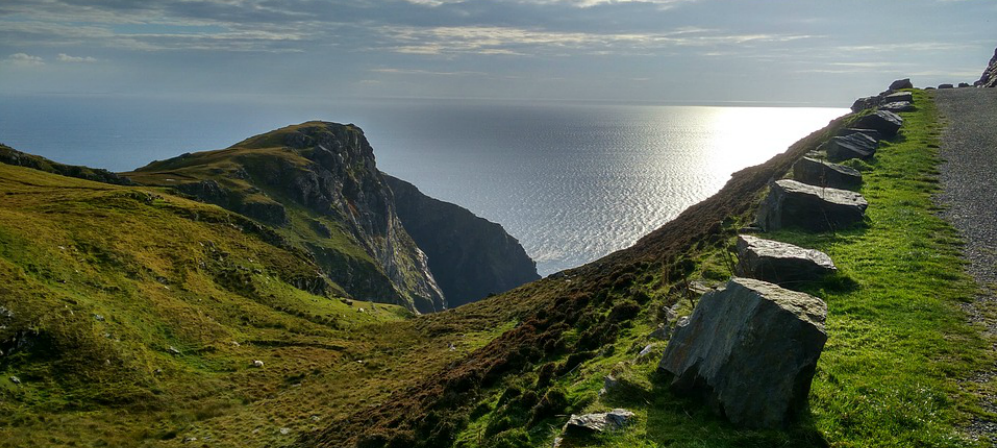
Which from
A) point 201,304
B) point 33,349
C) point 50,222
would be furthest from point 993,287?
point 50,222

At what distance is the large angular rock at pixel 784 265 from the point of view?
A: 57.4 feet

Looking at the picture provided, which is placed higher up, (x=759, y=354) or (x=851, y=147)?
(x=851, y=147)

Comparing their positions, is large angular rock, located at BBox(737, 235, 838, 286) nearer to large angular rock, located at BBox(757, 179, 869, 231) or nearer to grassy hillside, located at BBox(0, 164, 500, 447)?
large angular rock, located at BBox(757, 179, 869, 231)

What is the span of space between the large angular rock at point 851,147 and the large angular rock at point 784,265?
871 inches

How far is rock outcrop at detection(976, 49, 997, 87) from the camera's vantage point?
70156 millimetres

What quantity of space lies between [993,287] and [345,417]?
29050mm

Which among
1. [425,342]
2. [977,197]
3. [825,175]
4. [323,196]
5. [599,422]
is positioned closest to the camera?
[599,422]

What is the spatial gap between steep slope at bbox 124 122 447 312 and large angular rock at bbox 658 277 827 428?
286ft

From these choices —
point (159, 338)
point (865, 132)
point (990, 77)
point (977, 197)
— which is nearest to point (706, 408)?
point (977, 197)

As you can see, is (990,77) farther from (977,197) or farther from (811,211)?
(811,211)

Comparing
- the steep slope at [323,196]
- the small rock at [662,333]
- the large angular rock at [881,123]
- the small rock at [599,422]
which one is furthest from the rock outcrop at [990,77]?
the steep slope at [323,196]

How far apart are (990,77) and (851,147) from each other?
64821 millimetres

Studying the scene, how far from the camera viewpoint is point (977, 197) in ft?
83.5

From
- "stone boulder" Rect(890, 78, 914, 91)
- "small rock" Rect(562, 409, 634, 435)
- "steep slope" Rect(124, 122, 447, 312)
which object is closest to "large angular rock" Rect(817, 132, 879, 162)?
"small rock" Rect(562, 409, 634, 435)
